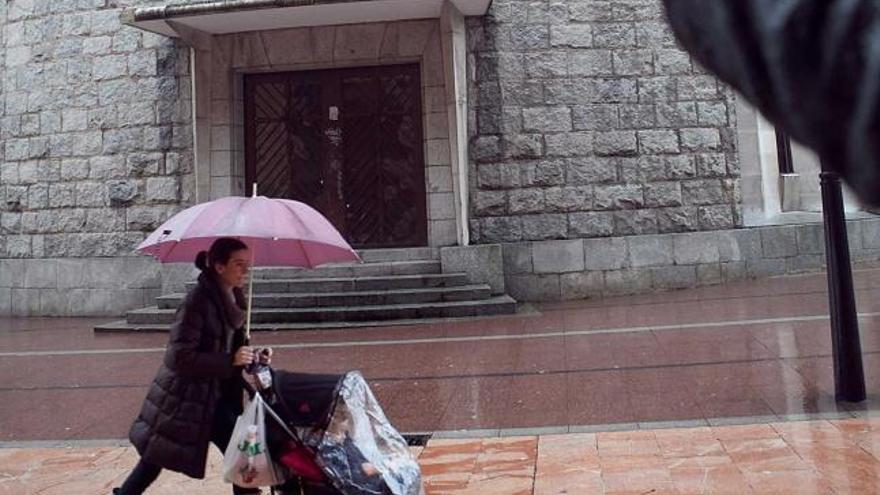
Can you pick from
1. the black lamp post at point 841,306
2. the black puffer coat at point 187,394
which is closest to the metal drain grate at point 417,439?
the black puffer coat at point 187,394

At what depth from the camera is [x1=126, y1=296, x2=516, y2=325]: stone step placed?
35.5 ft

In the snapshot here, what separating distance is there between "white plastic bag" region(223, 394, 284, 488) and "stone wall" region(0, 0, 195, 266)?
10.6 m

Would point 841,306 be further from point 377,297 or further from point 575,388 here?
point 377,297

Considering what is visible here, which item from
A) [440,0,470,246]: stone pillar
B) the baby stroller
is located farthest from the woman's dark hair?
[440,0,470,246]: stone pillar

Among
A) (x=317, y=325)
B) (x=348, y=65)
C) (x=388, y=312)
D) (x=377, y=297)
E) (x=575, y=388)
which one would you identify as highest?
(x=348, y=65)

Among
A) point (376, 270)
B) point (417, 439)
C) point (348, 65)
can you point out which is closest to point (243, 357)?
point (417, 439)

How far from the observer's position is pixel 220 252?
377cm

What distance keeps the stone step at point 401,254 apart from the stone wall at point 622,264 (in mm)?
1261

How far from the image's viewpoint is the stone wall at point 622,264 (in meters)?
12.4

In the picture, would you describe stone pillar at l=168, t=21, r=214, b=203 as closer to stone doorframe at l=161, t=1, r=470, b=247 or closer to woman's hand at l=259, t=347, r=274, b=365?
stone doorframe at l=161, t=1, r=470, b=247

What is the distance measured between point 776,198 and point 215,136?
10.3m

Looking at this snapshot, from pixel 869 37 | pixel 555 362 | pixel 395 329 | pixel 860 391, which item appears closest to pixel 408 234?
pixel 395 329

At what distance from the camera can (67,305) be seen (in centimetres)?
1327

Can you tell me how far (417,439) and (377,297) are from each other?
6231mm
